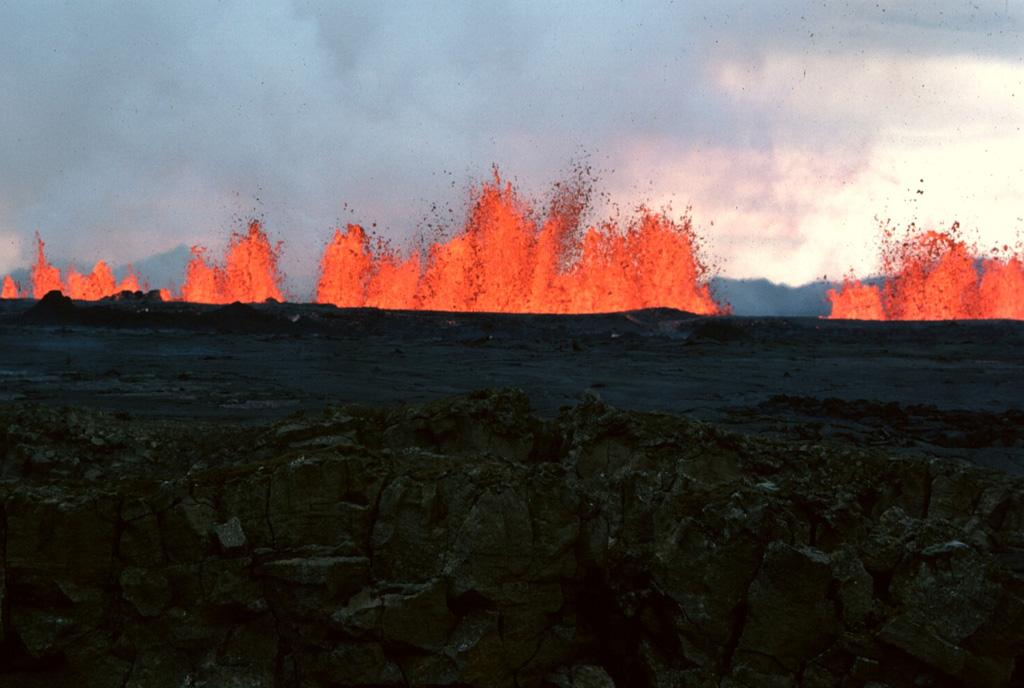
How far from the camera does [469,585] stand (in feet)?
11.8

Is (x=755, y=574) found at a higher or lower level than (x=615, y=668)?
higher

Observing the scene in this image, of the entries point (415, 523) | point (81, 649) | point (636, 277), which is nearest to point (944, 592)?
point (415, 523)

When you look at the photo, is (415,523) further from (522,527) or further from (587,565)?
(587,565)

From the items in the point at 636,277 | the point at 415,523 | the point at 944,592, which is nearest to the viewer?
the point at 944,592

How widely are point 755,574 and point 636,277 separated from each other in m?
28.2

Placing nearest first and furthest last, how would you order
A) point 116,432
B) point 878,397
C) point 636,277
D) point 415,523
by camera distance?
point 415,523 < point 116,432 < point 878,397 < point 636,277

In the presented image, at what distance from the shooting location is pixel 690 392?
11945 millimetres

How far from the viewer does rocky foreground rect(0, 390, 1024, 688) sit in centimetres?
343

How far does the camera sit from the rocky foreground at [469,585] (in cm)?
343

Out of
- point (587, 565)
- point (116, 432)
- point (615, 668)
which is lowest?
point (615, 668)

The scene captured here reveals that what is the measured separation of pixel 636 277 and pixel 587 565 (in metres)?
28.1

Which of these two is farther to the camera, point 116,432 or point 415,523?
point 116,432

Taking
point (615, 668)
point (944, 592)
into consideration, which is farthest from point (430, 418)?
point (944, 592)

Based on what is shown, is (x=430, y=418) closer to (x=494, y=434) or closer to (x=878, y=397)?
(x=494, y=434)
